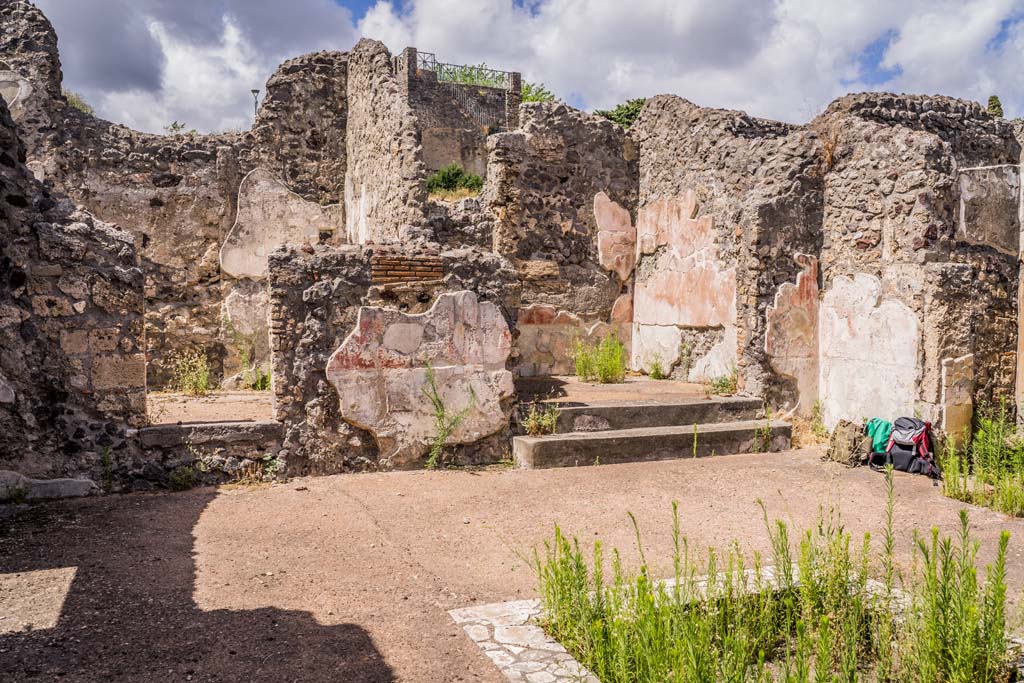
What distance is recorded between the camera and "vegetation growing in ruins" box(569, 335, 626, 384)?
9.26 m

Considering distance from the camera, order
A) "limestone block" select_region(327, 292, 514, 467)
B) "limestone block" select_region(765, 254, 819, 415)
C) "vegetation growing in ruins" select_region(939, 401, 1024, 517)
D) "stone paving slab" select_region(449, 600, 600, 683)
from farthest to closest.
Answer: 1. "limestone block" select_region(765, 254, 819, 415)
2. "limestone block" select_region(327, 292, 514, 467)
3. "vegetation growing in ruins" select_region(939, 401, 1024, 517)
4. "stone paving slab" select_region(449, 600, 600, 683)

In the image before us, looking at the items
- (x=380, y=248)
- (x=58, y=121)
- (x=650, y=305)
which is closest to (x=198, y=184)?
(x=58, y=121)

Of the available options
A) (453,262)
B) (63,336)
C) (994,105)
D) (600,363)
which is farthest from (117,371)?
(994,105)

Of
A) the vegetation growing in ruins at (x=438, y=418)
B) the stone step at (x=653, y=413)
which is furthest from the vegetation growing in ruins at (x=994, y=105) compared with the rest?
the vegetation growing in ruins at (x=438, y=418)

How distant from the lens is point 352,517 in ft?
16.8

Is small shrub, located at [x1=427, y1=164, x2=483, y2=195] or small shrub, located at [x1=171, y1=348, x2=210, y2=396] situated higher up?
small shrub, located at [x1=427, y1=164, x2=483, y2=195]

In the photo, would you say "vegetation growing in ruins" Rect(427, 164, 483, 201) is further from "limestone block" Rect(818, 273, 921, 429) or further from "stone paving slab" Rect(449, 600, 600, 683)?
"stone paving slab" Rect(449, 600, 600, 683)

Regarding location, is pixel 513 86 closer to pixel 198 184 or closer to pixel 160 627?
pixel 198 184

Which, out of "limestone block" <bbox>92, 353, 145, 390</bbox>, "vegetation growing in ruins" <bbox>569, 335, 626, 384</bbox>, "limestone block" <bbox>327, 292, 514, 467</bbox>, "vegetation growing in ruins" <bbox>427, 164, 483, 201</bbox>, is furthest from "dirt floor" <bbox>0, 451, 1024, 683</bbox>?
"vegetation growing in ruins" <bbox>427, 164, 483, 201</bbox>

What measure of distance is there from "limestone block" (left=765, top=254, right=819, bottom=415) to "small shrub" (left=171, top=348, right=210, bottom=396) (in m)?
6.23

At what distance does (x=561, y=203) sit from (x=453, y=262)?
3789mm

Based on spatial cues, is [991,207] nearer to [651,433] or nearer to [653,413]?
[653,413]

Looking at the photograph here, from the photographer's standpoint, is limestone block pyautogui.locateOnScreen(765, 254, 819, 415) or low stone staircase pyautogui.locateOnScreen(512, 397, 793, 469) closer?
low stone staircase pyautogui.locateOnScreen(512, 397, 793, 469)

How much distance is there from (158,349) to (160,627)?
6898 millimetres
